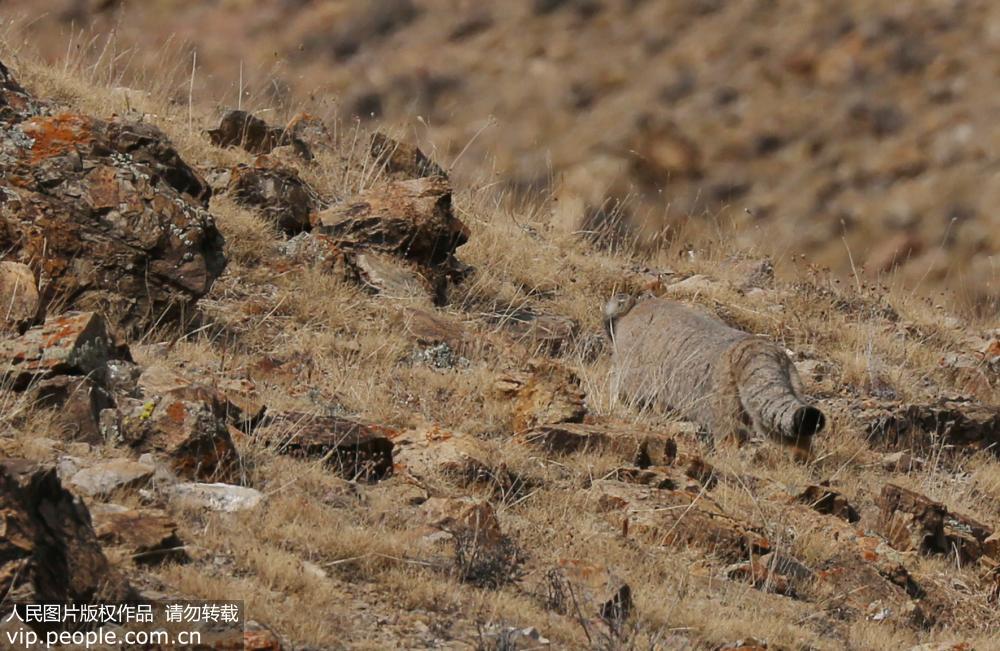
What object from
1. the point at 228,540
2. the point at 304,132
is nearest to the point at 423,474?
the point at 228,540

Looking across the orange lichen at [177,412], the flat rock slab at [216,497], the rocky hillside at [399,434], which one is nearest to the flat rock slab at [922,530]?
the rocky hillside at [399,434]

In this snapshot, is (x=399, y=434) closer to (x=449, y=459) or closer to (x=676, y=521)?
(x=449, y=459)

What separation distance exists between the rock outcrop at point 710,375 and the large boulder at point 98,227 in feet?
7.11

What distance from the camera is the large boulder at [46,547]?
129 inches

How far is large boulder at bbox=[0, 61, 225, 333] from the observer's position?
5.91m

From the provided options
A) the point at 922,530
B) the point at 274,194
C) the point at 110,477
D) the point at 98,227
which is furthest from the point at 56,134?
the point at 922,530

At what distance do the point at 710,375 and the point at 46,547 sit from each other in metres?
4.09

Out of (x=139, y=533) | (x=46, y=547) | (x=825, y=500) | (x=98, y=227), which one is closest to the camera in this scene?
(x=46, y=547)

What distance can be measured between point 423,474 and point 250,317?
195cm

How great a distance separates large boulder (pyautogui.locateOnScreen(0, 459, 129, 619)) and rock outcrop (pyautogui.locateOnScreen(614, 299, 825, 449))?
3.54 metres

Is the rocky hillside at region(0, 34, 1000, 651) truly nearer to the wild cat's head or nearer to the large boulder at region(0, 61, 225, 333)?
the large boulder at region(0, 61, 225, 333)

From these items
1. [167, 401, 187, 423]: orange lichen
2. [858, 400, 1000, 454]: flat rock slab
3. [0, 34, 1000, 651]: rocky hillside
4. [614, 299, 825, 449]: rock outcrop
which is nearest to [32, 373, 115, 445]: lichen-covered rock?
[0, 34, 1000, 651]: rocky hillside

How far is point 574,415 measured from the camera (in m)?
6.08

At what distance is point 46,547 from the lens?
132 inches
